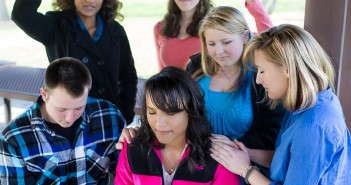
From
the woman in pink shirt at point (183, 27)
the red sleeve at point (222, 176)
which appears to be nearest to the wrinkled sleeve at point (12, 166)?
the red sleeve at point (222, 176)

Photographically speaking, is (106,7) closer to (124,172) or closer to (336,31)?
(124,172)

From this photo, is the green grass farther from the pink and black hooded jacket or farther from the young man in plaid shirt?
the pink and black hooded jacket

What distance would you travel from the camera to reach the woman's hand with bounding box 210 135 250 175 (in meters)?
1.65

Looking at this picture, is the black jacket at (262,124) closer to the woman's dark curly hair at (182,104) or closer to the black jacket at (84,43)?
the woman's dark curly hair at (182,104)

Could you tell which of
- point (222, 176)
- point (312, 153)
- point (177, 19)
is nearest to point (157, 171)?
point (222, 176)

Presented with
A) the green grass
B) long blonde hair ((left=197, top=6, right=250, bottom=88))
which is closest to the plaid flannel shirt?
long blonde hair ((left=197, top=6, right=250, bottom=88))

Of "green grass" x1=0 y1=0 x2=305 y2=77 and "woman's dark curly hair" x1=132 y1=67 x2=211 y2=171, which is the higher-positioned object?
"woman's dark curly hair" x1=132 y1=67 x2=211 y2=171

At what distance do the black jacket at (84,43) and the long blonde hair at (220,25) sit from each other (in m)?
0.54

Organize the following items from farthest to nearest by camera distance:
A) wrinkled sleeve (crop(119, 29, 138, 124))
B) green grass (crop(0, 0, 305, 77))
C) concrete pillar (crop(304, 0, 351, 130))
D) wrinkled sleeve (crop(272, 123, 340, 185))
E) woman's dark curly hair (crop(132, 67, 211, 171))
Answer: green grass (crop(0, 0, 305, 77)) → wrinkled sleeve (crop(119, 29, 138, 124)) → concrete pillar (crop(304, 0, 351, 130)) → woman's dark curly hair (crop(132, 67, 211, 171)) → wrinkled sleeve (crop(272, 123, 340, 185))

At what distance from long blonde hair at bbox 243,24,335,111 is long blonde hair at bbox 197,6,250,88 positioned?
403mm

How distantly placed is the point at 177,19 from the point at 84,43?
66 centimetres

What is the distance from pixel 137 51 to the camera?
8117 mm

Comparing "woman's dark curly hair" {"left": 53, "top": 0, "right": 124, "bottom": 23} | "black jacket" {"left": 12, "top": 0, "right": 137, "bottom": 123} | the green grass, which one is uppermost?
"woman's dark curly hair" {"left": 53, "top": 0, "right": 124, "bottom": 23}

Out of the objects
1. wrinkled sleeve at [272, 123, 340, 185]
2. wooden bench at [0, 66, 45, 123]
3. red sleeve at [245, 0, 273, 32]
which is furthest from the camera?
wooden bench at [0, 66, 45, 123]
